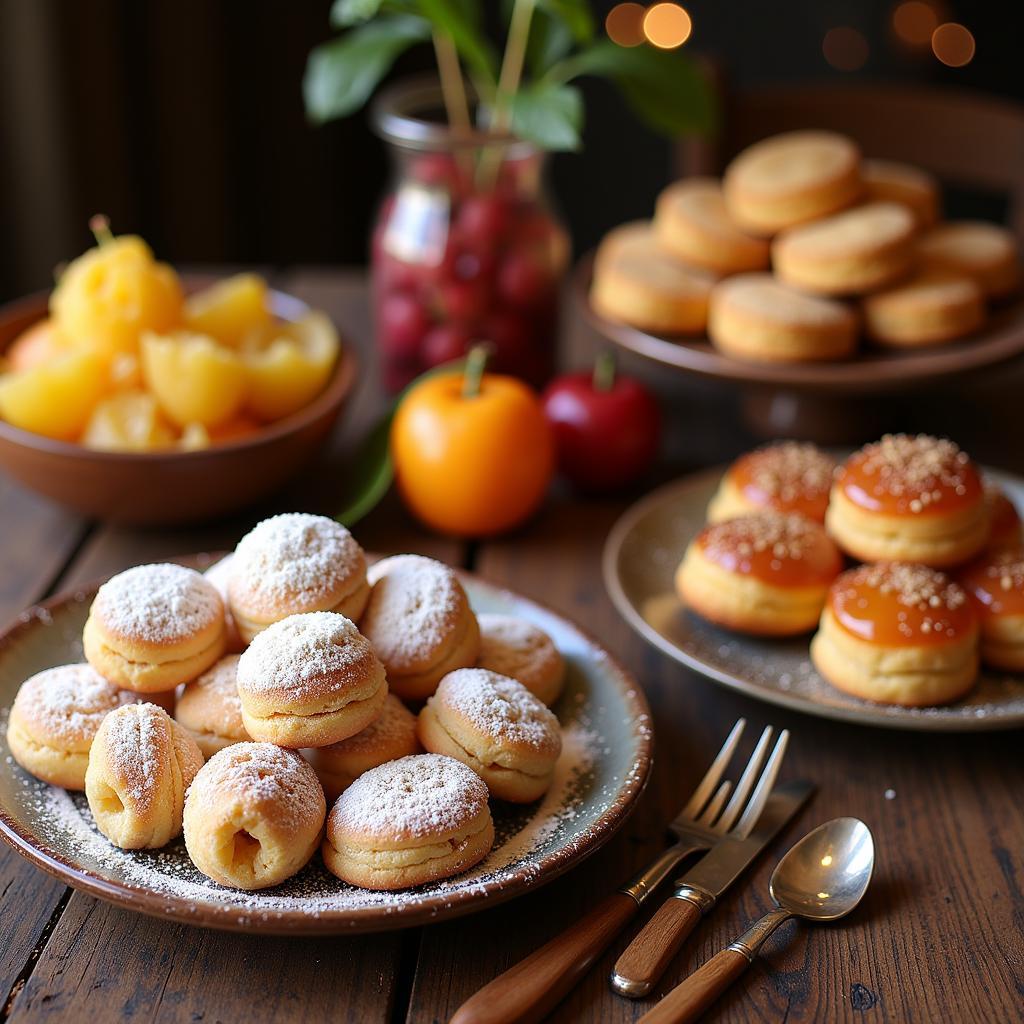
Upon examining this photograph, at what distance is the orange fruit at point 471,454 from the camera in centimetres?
133

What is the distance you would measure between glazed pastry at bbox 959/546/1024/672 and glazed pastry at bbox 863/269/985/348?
16.5 inches

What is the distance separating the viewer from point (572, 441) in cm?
146

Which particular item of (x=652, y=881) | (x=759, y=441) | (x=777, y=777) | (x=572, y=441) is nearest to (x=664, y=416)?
(x=759, y=441)

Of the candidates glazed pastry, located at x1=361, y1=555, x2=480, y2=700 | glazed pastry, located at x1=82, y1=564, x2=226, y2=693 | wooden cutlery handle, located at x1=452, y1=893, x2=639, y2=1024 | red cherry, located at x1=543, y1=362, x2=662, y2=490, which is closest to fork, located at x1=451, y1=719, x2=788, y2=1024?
wooden cutlery handle, located at x1=452, y1=893, x2=639, y2=1024

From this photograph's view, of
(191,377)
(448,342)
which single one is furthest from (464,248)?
(191,377)

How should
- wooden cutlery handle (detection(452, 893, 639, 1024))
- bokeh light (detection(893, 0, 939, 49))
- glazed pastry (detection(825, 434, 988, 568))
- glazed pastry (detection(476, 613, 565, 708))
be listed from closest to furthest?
wooden cutlery handle (detection(452, 893, 639, 1024)), glazed pastry (detection(476, 613, 565, 708)), glazed pastry (detection(825, 434, 988, 568)), bokeh light (detection(893, 0, 939, 49))

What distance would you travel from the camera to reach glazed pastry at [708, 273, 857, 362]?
140 cm

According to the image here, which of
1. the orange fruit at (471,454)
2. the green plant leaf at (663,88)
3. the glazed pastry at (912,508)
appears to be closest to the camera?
the glazed pastry at (912,508)

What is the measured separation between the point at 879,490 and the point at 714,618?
0.19 m

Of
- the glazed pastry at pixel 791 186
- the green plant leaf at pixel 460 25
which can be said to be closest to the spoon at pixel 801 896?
the glazed pastry at pixel 791 186

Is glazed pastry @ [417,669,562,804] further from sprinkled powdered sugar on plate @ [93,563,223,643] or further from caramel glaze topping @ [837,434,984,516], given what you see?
caramel glaze topping @ [837,434,984,516]

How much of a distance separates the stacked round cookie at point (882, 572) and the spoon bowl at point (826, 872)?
15cm

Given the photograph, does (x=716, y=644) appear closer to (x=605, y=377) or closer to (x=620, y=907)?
(x=620, y=907)

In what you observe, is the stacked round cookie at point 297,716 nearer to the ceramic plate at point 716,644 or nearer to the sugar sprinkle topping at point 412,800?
the sugar sprinkle topping at point 412,800
